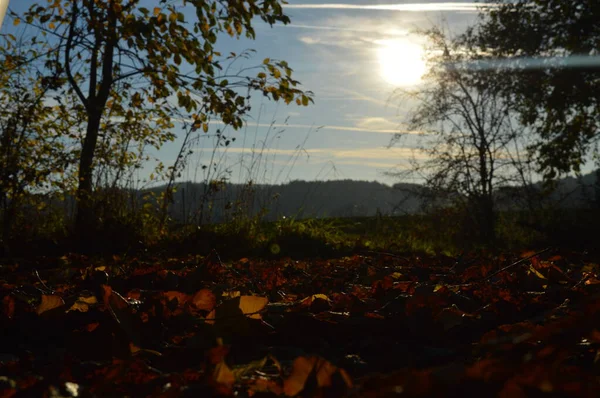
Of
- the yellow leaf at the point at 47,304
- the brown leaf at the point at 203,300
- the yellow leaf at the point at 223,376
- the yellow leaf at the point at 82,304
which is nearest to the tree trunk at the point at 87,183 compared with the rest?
the yellow leaf at the point at 82,304

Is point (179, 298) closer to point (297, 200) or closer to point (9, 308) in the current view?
point (9, 308)

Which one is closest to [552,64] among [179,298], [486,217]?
[486,217]

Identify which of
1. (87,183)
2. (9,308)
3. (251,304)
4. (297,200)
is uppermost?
(297,200)

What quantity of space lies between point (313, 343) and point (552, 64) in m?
11.8

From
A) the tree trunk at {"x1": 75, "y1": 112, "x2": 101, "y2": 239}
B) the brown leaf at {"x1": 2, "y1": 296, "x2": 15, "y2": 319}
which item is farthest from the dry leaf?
the tree trunk at {"x1": 75, "y1": 112, "x2": 101, "y2": 239}

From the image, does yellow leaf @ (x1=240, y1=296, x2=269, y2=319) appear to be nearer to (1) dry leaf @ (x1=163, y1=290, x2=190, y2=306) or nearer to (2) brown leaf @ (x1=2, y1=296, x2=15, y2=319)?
(1) dry leaf @ (x1=163, y1=290, x2=190, y2=306)

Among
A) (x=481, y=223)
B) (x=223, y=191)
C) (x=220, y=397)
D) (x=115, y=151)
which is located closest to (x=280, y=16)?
(x=223, y=191)

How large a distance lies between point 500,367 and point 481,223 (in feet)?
28.9

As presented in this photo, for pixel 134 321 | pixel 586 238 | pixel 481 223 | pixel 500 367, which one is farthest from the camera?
pixel 481 223

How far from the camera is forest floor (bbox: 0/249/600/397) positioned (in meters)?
0.70

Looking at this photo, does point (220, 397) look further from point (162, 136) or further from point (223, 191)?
point (162, 136)

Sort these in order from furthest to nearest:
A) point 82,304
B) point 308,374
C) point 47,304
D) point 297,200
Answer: point 297,200 → point 82,304 → point 47,304 → point 308,374

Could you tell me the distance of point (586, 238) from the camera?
5504 millimetres

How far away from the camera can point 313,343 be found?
121 cm
